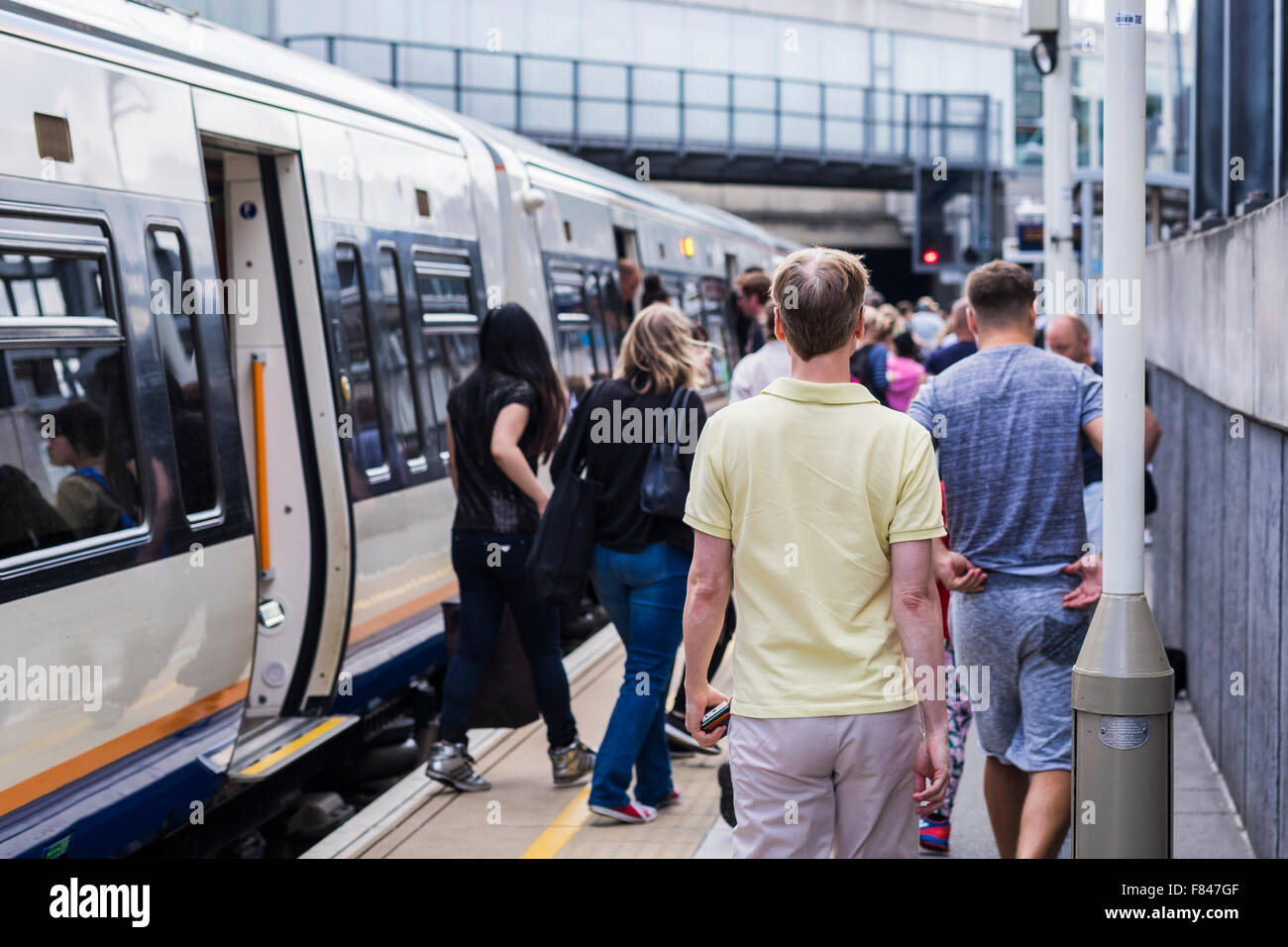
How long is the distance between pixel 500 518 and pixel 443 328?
2557 mm

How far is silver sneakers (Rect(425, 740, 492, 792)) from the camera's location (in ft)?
22.3

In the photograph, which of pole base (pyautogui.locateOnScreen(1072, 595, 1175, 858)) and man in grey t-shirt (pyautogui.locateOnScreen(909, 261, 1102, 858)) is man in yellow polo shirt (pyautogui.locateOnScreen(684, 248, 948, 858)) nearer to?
pole base (pyautogui.locateOnScreen(1072, 595, 1175, 858))

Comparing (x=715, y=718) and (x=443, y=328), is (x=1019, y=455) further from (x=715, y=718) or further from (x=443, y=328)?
(x=443, y=328)

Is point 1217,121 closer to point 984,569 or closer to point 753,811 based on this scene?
point 984,569

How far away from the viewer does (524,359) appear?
260 inches

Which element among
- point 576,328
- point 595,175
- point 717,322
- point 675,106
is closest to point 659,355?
point 576,328

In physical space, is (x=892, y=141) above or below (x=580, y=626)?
above

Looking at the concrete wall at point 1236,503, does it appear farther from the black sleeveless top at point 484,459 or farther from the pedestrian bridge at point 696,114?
the pedestrian bridge at point 696,114

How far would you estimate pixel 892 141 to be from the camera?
3834cm

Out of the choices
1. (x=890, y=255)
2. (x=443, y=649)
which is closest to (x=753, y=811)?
(x=443, y=649)

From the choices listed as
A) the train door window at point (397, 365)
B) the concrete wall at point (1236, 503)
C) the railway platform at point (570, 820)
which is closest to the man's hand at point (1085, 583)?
the concrete wall at point (1236, 503)
